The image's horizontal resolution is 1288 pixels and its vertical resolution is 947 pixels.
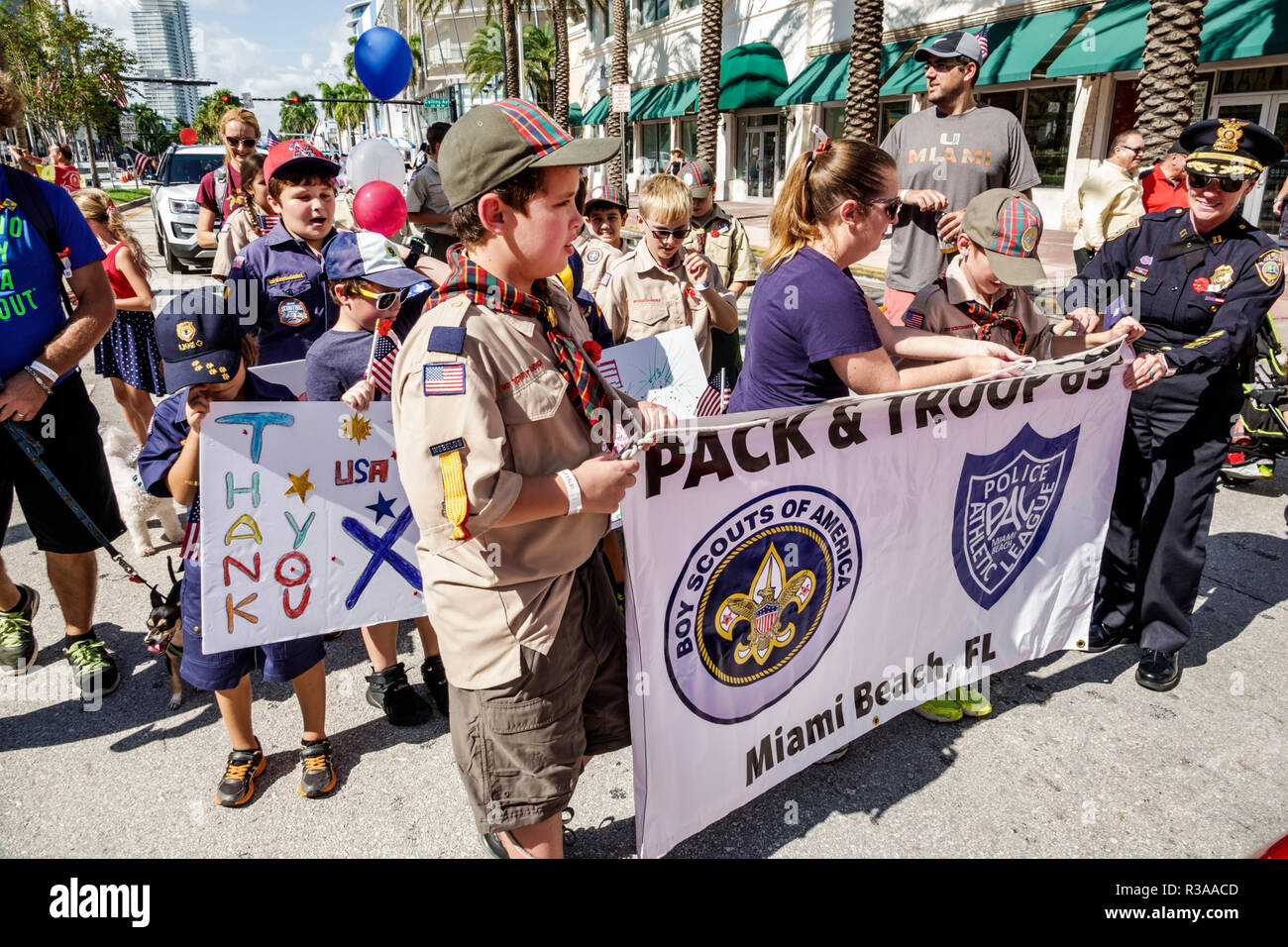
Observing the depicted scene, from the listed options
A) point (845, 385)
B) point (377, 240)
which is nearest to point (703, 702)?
point (845, 385)

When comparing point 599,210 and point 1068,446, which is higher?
point 599,210

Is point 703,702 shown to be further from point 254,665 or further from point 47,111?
point 47,111

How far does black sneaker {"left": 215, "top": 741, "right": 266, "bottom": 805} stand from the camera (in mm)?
2744

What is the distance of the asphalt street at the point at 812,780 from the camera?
2592 millimetres

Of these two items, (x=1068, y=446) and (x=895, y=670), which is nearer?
(x=895, y=670)

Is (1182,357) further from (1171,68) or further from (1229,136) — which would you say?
(1171,68)

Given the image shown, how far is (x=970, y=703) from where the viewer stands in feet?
10.5

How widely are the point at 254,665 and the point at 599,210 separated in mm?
3808

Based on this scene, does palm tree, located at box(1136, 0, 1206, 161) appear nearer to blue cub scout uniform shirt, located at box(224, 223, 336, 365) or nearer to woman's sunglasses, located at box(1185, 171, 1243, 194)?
woman's sunglasses, located at box(1185, 171, 1243, 194)

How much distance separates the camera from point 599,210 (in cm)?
555

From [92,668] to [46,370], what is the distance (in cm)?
128

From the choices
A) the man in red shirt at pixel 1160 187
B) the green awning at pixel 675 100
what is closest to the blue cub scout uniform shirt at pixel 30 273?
the man in red shirt at pixel 1160 187

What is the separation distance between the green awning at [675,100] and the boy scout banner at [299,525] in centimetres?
2954

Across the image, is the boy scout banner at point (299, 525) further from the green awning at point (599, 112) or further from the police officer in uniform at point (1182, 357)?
the green awning at point (599, 112)
